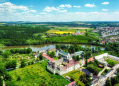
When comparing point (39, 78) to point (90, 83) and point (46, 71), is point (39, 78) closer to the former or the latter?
point (46, 71)

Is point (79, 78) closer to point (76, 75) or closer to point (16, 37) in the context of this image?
point (76, 75)

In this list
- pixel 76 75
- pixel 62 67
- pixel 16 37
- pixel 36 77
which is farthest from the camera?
pixel 16 37

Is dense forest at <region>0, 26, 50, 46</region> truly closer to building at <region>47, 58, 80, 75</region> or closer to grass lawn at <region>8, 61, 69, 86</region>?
grass lawn at <region>8, 61, 69, 86</region>

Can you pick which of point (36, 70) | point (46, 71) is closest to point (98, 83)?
point (46, 71)

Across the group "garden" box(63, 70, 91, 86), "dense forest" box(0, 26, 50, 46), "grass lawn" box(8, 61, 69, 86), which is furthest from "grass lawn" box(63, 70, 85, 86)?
"dense forest" box(0, 26, 50, 46)

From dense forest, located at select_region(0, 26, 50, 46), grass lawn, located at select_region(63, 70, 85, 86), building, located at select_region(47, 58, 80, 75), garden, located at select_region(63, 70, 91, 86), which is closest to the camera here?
garden, located at select_region(63, 70, 91, 86)

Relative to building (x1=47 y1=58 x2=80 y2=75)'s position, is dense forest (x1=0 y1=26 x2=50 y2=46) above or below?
above

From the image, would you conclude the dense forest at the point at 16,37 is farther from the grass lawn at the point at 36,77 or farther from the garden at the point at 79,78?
the garden at the point at 79,78

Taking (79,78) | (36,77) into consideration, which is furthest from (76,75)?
(36,77)
